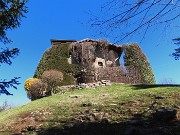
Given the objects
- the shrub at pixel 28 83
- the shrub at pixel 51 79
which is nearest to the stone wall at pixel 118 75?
the shrub at pixel 51 79

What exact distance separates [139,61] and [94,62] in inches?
188

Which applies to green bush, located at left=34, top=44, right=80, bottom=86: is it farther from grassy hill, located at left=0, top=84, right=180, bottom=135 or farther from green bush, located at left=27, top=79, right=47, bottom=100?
grassy hill, located at left=0, top=84, right=180, bottom=135

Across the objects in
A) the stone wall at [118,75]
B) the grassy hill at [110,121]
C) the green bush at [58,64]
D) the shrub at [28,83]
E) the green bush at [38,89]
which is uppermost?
the green bush at [58,64]

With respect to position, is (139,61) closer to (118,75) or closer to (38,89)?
(118,75)

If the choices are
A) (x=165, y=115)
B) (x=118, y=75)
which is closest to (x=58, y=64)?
(x=118, y=75)

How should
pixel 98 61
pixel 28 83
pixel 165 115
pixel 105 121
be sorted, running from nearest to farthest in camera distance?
1. pixel 165 115
2. pixel 105 121
3. pixel 28 83
4. pixel 98 61

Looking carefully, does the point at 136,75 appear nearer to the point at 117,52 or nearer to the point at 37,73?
the point at 117,52

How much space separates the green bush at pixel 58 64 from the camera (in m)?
26.8

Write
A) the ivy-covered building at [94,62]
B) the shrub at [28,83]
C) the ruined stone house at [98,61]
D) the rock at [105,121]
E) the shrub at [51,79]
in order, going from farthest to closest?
1. the ivy-covered building at [94,62]
2. the ruined stone house at [98,61]
3. the shrub at [28,83]
4. the shrub at [51,79]
5. the rock at [105,121]

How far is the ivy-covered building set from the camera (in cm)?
2591

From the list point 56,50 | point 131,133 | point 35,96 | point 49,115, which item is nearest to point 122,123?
point 131,133

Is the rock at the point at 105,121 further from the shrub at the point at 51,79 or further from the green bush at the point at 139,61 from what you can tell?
the green bush at the point at 139,61

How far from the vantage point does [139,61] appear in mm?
29875

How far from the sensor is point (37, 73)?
26.9 meters
